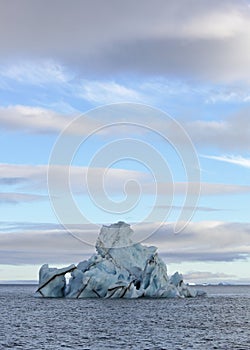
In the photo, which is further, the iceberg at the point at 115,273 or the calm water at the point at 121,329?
the iceberg at the point at 115,273

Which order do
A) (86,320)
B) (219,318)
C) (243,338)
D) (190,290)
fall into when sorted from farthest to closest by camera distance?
(190,290) < (219,318) < (86,320) < (243,338)

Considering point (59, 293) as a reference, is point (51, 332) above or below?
below

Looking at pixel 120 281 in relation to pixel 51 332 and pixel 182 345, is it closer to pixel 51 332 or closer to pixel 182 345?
pixel 51 332

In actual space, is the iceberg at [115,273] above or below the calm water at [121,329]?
above

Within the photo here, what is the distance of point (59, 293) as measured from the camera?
104 meters

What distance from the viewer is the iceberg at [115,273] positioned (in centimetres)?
9544

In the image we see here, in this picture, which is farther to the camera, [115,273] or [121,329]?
[115,273]

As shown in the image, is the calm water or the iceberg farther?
the iceberg

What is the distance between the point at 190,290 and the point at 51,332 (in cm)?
6665

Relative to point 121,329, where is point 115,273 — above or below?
above

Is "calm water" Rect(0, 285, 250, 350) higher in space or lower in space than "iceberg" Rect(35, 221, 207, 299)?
lower

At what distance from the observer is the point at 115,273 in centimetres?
9800

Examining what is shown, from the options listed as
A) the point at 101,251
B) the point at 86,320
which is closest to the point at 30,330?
the point at 86,320

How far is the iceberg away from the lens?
95.4m
